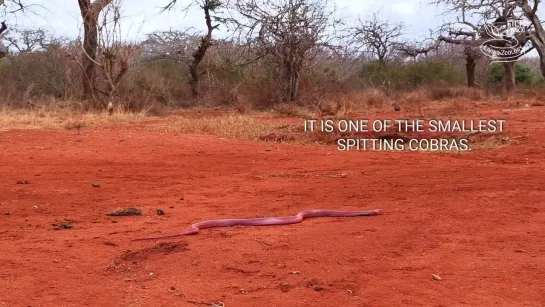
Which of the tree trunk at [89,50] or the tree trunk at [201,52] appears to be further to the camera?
the tree trunk at [201,52]

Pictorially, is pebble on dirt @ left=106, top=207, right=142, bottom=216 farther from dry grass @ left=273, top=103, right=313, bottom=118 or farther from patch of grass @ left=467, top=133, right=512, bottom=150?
dry grass @ left=273, top=103, right=313, bottom=118

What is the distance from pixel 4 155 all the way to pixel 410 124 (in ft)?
21.4

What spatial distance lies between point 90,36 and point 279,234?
1404 centimetres

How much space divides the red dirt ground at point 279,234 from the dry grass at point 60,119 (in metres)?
4.44

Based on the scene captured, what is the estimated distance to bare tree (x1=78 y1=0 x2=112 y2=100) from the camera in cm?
1625

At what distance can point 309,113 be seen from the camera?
1471 centimetres

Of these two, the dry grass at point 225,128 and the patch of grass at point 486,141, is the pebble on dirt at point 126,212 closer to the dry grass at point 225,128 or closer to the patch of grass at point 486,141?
the patch of grass at point 486,141

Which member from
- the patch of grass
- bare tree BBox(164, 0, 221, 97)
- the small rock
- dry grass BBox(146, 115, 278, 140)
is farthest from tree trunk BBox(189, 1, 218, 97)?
the small rock

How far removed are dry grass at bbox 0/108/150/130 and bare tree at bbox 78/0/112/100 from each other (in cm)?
172

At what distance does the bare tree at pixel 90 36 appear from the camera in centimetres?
1625

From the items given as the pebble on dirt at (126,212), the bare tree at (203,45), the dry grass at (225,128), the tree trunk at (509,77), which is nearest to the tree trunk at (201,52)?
the bare tree at (203,45)

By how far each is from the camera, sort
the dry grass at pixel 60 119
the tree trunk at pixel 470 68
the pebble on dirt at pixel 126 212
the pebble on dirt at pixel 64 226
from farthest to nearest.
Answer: the tree trunk at pixel 470 68 → the dry grass at pixel 60 119 → the pebble on dirt at pixel 126 212 → the pebble on dirt at pixel 64 226

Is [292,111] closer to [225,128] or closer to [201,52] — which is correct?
[225,128]

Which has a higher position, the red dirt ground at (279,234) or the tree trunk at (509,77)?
the tree trunk at (509,77)
